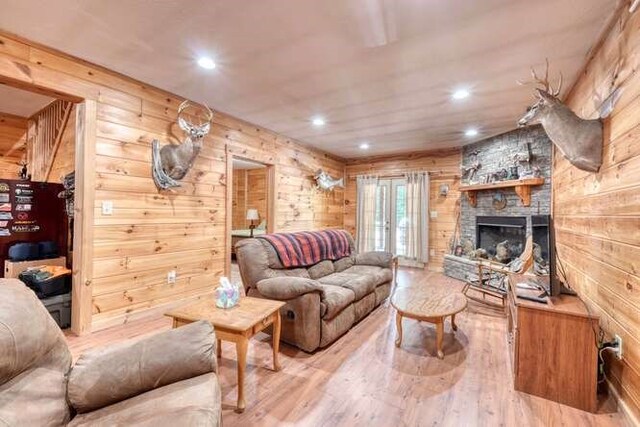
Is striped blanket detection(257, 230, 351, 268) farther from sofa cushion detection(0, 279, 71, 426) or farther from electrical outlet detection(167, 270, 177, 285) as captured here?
sofa cushion detection(0, 279, 71, 426)

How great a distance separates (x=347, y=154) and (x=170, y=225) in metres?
4.27

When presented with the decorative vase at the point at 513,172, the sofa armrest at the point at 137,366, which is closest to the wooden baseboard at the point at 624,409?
the sofa armrest at the point at 137,366

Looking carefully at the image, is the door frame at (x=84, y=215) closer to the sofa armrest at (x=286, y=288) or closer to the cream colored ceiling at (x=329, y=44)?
the cream colored ceiling at (x=329, y=44)

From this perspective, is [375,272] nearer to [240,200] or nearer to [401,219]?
[401,219]

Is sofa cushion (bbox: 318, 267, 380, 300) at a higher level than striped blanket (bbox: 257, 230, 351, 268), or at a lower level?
lower

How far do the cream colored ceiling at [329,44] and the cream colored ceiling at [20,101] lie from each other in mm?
1869

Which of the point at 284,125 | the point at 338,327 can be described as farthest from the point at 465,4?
the point at 284,125

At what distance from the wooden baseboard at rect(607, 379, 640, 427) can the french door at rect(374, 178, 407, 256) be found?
4.45m

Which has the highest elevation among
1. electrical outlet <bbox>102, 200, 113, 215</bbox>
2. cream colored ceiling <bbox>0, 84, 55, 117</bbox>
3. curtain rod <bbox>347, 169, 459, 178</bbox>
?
cream colored ceiling <bbox>0, 84, 55, 117</bbox>

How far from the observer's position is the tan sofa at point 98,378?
99 centimetres

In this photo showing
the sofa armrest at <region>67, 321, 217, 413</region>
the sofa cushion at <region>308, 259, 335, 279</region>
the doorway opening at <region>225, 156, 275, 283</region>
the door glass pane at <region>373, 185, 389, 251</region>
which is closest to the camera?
the sofa armrest at <region>67, 321, 217, 413</region>

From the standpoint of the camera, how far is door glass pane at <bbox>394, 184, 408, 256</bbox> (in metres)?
6.40

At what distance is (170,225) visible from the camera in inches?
134

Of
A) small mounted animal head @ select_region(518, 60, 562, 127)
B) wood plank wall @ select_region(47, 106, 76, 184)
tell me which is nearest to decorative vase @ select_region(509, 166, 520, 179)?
small mounted animal head @ select_region(518, 60, 562, 127)
